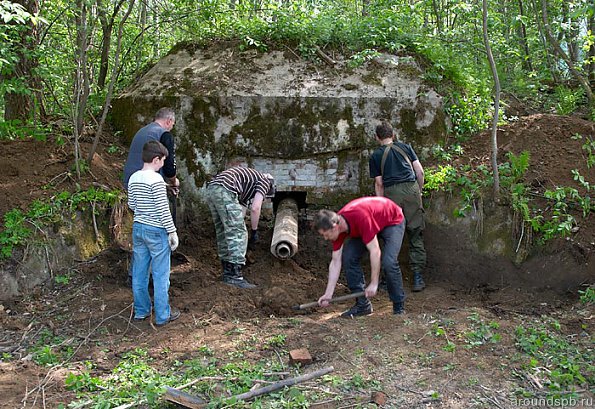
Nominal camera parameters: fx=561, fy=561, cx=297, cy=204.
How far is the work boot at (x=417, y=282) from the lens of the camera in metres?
7.11

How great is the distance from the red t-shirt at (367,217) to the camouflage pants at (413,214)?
Result: 1.04 meters

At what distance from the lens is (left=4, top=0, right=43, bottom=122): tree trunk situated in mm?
7656

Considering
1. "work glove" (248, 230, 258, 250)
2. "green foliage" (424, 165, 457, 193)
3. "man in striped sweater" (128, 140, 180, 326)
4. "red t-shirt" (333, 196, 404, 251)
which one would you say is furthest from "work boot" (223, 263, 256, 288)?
"green foliage" (424, 165, 457, 193)

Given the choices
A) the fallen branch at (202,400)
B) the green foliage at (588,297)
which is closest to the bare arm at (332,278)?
the fallen branch at (202,400)

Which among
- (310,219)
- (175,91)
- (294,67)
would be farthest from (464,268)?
(175,91)

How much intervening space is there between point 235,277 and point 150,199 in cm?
184

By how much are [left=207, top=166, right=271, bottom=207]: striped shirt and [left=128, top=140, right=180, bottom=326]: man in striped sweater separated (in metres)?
1.23

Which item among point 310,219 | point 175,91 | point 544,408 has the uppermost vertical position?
point 175,91

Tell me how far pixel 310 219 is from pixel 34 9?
4996mm

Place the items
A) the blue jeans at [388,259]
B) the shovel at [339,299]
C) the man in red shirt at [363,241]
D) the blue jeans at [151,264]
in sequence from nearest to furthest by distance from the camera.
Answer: the man in red shirt at [363,241] < the blue jeans at [151,264] < the shovel at [339,299] < the blue jeans at [388,259]

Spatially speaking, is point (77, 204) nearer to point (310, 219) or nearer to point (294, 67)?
point (310, 219)

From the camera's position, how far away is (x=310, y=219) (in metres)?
8.36

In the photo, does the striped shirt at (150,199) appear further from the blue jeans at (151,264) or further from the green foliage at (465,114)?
the green foliage at (465,114)

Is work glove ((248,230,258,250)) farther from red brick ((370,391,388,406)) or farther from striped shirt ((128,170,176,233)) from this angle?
red brick ((370,391,388,406))
